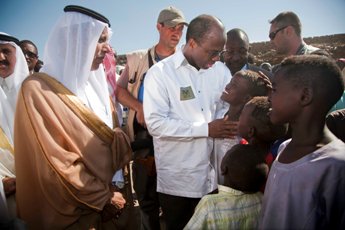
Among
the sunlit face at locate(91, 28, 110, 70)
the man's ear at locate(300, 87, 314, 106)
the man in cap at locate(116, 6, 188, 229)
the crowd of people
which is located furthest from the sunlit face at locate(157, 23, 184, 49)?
the man's ear at locate(300, 87, 314, 106)

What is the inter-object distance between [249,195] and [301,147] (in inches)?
18.2

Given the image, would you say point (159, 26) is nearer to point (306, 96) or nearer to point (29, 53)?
point (29, 53)

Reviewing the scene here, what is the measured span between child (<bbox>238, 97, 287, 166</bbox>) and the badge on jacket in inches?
25.0

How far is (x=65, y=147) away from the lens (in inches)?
81.8

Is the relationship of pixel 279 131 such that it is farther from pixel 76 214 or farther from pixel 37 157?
pixel 37 157

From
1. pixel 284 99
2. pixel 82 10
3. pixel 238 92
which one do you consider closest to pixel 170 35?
pixel 82 10

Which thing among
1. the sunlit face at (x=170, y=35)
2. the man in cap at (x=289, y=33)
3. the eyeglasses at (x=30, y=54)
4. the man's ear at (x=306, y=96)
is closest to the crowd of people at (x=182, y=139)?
the man's ear at (x=306, y=96)

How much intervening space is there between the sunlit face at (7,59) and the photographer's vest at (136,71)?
1219mm

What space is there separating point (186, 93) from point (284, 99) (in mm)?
1094

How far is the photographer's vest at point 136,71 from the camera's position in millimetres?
3465

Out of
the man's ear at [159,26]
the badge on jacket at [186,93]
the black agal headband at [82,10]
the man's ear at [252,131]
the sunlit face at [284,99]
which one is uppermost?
the black agal headband at [82,10]

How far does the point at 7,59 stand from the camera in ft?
9.39

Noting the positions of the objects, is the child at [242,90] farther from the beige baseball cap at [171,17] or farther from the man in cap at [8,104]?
the man in cap at [8,104]

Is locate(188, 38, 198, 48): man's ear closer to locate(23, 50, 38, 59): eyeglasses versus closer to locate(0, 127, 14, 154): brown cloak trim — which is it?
locate(0, 127, 14, 154): brown cloak trim
